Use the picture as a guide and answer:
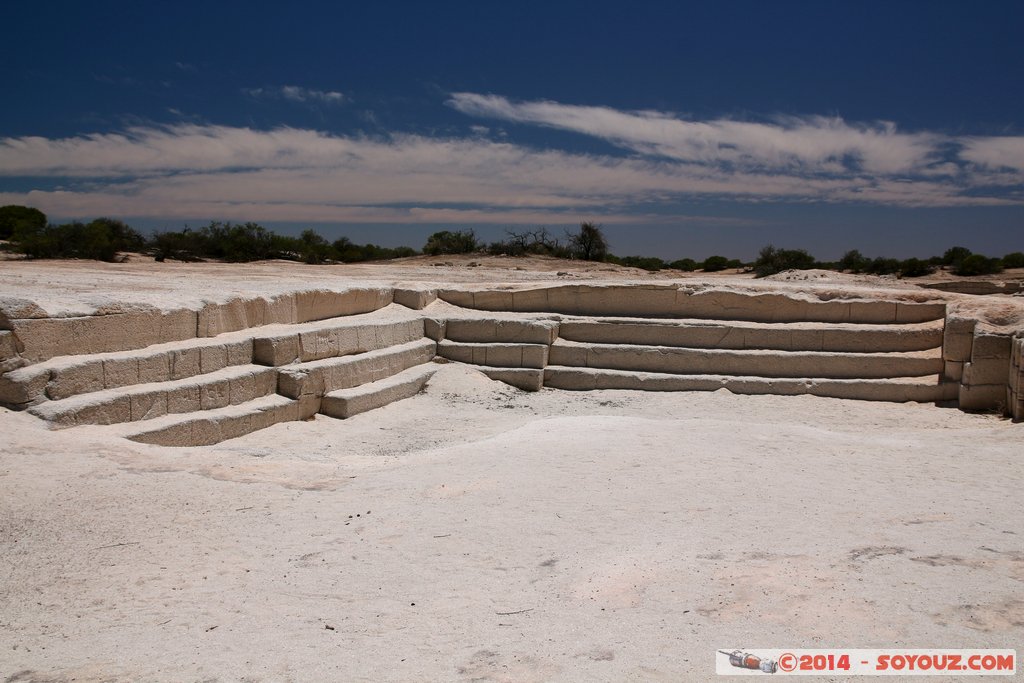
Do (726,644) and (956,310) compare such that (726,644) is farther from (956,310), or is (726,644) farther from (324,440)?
(956,310)

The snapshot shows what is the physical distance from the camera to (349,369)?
360 inches

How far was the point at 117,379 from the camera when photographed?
665 cm

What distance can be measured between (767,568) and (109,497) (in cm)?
368

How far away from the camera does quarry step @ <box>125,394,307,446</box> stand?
252 inches

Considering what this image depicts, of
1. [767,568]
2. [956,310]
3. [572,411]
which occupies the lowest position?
[572,411]

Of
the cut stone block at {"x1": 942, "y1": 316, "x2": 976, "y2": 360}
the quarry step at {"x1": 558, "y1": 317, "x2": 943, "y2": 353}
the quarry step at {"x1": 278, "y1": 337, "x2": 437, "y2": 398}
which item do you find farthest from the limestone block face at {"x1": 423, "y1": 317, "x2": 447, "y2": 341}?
the cut stone block at {"x1": 942, "y1": 316, "x2": 976, "y2": 360}

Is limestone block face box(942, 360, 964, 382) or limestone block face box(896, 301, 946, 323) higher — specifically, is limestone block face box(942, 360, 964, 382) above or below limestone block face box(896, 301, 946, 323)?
below

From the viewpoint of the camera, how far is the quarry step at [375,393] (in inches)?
340

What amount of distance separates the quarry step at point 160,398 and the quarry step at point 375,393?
75 cm

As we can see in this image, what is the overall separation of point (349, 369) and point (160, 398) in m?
2.72

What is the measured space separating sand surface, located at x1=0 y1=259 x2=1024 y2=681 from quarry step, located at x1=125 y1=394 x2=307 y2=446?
0.60 metres

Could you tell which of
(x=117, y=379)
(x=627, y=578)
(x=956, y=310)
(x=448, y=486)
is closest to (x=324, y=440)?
(x=117, y=379)

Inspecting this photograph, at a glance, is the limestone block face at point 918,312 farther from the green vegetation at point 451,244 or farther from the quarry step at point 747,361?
the green vegetation at point 451,244

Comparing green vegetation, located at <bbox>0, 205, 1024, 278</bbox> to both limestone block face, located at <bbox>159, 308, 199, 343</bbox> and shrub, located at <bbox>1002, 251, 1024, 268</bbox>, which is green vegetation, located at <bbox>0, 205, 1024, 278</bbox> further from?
limestone block face, located at <bbox>159, 308, 199, 343</bbox>
